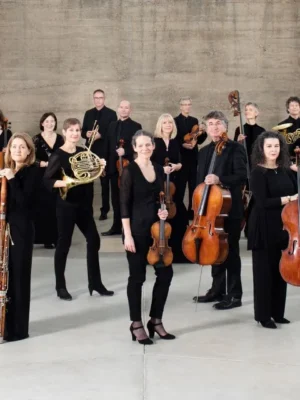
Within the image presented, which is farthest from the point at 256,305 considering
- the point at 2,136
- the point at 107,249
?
the point at 2,136

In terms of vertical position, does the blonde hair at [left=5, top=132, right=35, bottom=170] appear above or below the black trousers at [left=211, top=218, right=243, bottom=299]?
above

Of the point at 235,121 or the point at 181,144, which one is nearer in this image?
the point at 181,144

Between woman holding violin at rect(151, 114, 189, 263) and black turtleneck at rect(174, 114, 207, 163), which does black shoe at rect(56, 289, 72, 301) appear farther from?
black turtleneck at rect(174, 114, 207, 163)

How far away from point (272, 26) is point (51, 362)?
7440 mm

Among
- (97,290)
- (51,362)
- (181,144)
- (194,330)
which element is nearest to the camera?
(51,362)

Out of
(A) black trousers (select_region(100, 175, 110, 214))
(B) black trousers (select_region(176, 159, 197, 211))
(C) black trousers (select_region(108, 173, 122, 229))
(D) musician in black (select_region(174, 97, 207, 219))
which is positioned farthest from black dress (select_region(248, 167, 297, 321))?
(A) black trousers (select_region(100, 175, 110, 214))

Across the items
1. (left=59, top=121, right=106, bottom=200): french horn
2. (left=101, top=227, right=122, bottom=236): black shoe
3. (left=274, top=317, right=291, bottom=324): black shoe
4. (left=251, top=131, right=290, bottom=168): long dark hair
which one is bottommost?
(left=274, top=317, right=291, bottom=324): black shoe

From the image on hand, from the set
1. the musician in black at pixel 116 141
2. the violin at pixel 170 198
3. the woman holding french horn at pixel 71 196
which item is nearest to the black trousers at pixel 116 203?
the musician in black at pixel 116 141

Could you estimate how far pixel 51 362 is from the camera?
4.97m

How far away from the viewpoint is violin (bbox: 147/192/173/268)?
520cm

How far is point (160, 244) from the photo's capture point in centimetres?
521

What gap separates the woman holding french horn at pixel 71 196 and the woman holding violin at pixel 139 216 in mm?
1133

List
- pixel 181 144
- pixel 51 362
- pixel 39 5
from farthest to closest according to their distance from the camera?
pixel 39 5 → pixel 181 144 → pixel 51 362

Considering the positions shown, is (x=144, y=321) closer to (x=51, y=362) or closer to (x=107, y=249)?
(x=51, y=362)
